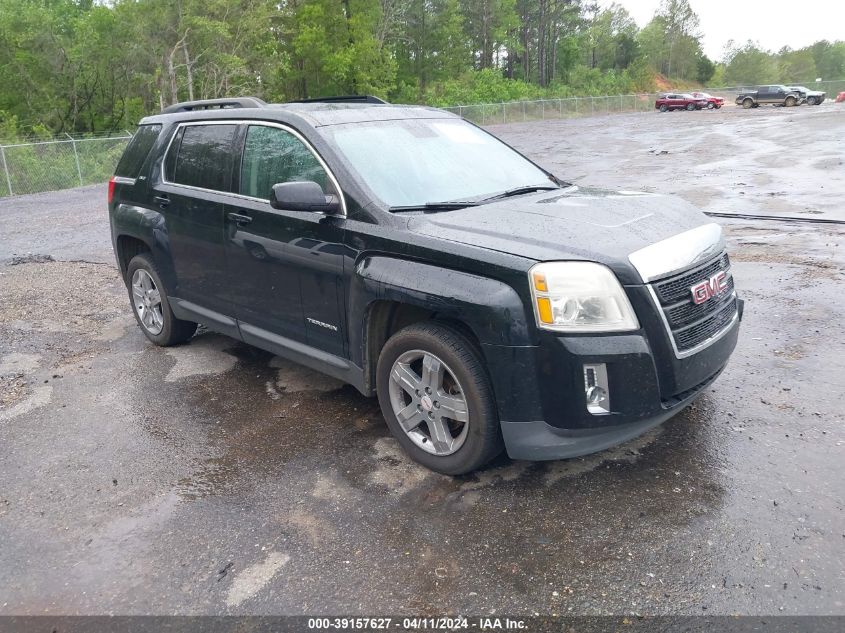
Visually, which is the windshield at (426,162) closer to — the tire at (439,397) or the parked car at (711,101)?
the tire at (439,397)

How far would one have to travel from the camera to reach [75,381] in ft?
17.9

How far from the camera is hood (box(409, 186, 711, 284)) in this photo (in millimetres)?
3314

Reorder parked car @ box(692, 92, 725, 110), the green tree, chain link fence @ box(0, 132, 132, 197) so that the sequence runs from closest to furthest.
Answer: chain link fence @ box(0, 132, 132, 197) < parked car @ box(692, 92, 725, 110) < the green tree

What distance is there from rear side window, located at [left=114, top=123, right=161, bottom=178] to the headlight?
390 cm

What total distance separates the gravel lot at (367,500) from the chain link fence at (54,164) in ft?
52.1

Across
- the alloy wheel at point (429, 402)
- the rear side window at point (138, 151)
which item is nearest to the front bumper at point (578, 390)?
the alloy wheel at point (429, 402)

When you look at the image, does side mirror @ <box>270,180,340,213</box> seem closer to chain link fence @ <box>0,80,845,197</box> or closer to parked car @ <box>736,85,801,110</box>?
chain link fence @ <box>0,80,845,197</box>

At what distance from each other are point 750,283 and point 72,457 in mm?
6108

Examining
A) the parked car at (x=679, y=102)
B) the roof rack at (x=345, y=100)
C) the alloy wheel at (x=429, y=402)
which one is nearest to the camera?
the alloy wheel at (x=429, y=402)

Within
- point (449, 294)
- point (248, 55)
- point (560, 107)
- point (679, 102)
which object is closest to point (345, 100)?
point (449, 294)

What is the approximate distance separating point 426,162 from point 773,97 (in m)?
50.5

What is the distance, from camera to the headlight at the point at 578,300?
3.22 meters

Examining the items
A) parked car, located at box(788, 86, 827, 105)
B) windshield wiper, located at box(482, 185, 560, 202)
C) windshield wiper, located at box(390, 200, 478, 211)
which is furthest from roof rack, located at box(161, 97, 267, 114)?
parked car, located at box(788, 86, 827, 105)

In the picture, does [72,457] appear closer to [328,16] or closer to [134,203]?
[134,203]
